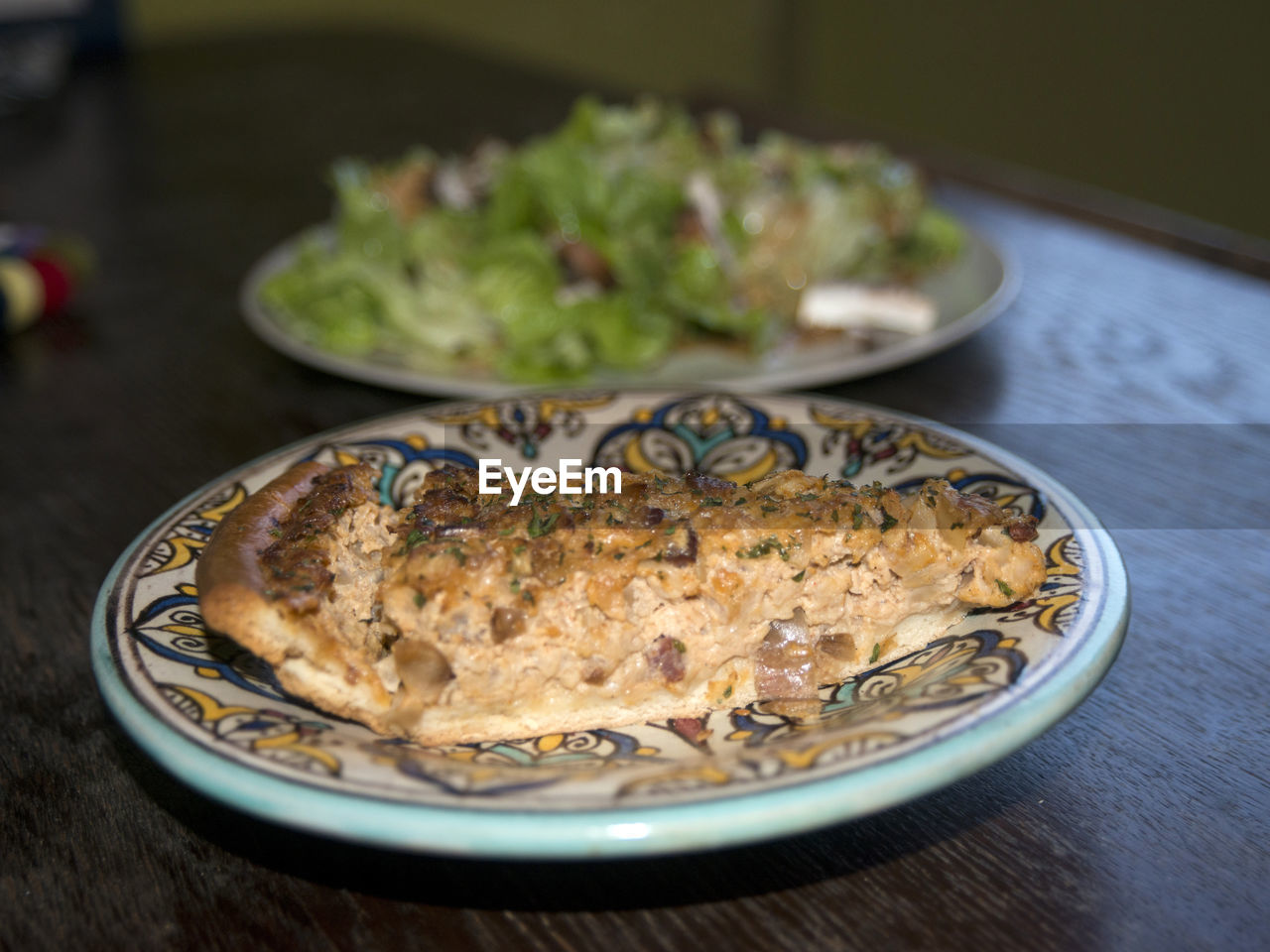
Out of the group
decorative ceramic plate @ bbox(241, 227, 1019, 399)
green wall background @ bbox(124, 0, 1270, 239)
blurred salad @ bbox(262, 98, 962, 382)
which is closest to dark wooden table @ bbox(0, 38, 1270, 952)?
decorative ceramic plate @ bbox(241, 227, 1019, 399)

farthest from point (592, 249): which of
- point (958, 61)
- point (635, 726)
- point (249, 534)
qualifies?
point (958, 61)

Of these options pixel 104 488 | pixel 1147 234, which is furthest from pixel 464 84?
pixel 104 488

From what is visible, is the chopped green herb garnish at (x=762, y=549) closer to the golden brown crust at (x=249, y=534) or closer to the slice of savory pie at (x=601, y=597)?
the slice of savory pie at (x=601, y=597)

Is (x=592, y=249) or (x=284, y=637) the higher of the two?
(x=284, y=637)

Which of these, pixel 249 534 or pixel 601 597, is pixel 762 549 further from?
pixel 249 534

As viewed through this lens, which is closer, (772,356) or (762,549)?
(762,549)

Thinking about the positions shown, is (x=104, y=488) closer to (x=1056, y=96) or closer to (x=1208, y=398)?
(x=1208, y=398)
